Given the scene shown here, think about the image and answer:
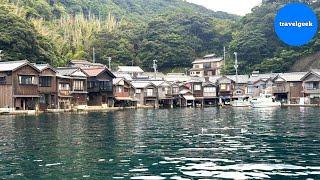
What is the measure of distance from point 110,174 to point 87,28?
100 m

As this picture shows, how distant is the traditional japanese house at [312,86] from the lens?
78.3m

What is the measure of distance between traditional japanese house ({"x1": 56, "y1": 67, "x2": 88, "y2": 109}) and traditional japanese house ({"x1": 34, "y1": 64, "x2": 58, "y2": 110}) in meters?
1.50

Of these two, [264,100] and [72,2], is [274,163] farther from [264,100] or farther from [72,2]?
[72,2]

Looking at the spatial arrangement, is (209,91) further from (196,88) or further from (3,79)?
(3,79)

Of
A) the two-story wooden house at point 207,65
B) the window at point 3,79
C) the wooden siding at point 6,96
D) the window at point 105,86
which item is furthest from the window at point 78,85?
the two-story wooden house at point 207,65

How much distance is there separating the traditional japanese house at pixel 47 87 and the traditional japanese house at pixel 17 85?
6.16 ft

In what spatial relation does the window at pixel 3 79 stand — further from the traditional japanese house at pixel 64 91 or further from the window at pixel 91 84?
the window at pixel 91 84

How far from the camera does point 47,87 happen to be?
62438 mm

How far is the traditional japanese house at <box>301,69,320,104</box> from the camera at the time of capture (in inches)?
3082

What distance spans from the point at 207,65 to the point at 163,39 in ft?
43.0

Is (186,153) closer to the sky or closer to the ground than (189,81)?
closer to the ground

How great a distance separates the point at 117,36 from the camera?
10675 cm

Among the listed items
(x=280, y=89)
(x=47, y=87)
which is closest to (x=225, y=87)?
(x=280, y=89)

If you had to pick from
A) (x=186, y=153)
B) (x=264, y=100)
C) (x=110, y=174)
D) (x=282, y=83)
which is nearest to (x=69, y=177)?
(x=110, y=174)
